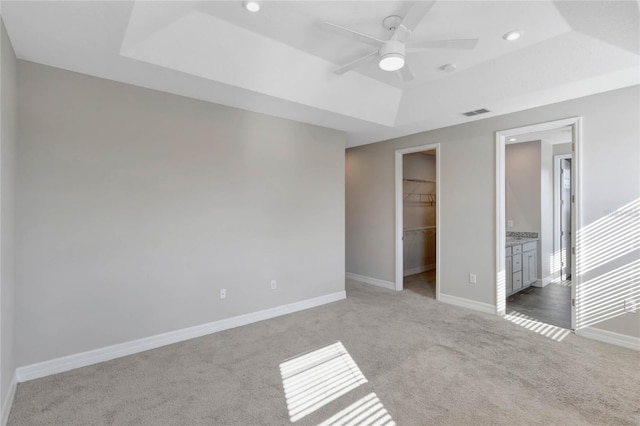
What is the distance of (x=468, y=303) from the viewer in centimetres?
→ 435

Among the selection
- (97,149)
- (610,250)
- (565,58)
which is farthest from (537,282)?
(97,149)

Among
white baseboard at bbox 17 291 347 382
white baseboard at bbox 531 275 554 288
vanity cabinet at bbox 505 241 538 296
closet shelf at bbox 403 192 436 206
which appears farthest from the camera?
closet shelf at bbox 403 192 436 206

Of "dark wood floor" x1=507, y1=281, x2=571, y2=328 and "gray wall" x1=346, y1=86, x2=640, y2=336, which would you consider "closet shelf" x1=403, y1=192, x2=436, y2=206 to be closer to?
"gray wall" x1=346, y1=86, x2=640, y2=336

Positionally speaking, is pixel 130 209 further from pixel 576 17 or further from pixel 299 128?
pixel 576 17

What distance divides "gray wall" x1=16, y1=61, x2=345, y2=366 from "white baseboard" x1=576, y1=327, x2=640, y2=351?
3.28m

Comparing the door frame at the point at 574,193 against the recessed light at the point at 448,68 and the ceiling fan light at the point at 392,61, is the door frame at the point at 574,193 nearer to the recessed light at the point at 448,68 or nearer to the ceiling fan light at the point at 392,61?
the recessed light at the point at 448,68

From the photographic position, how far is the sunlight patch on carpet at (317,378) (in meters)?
2.25

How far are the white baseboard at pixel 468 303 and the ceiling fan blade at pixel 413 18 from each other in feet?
11.6

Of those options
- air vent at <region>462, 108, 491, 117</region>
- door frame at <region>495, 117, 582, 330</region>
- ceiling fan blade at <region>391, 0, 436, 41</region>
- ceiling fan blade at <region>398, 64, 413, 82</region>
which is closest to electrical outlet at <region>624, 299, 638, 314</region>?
door frame at <region>495, 117, 582, 330</region>

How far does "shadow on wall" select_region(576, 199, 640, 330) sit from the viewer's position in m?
3.09

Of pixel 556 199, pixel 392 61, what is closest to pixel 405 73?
pixel 392 61

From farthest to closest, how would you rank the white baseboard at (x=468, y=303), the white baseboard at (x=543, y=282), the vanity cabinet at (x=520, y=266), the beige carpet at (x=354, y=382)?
the white baseboard at (x=543, y=282), the vanity cabinet at (x=520, y=266), the white baseboard at (x=468, y=303), the beige carpet at (x=354, y=382)

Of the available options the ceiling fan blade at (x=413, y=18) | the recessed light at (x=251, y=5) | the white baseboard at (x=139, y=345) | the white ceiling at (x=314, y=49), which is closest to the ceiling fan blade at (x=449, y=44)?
the ceiling fan blade at (x=413, y=18)

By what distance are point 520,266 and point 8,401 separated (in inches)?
242
